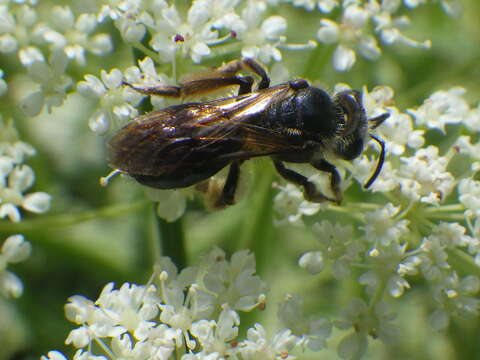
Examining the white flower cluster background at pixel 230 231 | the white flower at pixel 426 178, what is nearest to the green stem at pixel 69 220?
the white flower cluster background at pixel 230 231

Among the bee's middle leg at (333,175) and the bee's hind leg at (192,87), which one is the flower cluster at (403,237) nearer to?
the bee's middle leg at (333,175)

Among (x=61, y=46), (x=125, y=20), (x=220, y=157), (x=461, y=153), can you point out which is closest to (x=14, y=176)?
(x=61, y=46)

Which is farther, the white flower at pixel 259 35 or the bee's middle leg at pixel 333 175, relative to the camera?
the white flower at pixel 259 35

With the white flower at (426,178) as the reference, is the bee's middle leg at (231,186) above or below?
above

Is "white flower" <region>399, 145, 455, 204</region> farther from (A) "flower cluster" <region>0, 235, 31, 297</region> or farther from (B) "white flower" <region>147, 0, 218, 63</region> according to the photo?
(A) "flower cluster" <region>0, 235, 31, 297</region>

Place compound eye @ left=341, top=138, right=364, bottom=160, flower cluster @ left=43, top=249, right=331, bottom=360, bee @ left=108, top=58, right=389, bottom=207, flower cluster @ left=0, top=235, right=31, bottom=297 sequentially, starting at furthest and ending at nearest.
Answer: flower cluster @ left=0, top=235, right=31, bottom=297
compound eye @ left=341, top=138, right=364, bottom=160
flower cluster @ left=43, top=249, right=331, bottom=360
bee @ left=108, top=58, right=389, bottom=207

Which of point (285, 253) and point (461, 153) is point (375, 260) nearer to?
point (461, 153)

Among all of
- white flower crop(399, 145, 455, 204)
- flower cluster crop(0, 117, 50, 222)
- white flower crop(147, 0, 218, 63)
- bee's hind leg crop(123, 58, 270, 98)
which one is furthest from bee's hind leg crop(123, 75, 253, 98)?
white flower crop(399, 145, 455, 204)

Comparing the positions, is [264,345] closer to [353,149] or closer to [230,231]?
[353,149]
